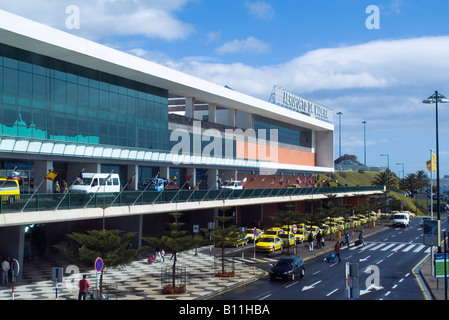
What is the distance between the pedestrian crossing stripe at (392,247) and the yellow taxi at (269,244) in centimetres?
944

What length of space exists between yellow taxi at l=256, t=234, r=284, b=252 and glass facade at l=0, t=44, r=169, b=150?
49.8ft

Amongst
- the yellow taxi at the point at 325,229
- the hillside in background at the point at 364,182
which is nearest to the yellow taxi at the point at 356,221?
the yellow taxi at the point at 325,229

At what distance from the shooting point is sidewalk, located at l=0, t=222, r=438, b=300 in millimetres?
28141

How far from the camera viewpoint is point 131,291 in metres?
29.4

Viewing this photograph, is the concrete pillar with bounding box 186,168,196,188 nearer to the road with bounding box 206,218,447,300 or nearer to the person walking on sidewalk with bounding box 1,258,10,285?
the road with bounding box 206,218,447,300

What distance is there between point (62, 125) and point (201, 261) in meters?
16.3

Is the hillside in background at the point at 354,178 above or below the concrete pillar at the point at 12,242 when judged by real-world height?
above

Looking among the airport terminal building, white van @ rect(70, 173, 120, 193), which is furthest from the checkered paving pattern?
the airport terminal building

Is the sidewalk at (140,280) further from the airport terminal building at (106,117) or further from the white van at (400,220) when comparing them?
the white van at (400,220)

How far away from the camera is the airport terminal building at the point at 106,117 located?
1463 inches

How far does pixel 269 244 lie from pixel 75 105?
21856 millimetres

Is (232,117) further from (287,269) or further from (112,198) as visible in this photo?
(287,269)
